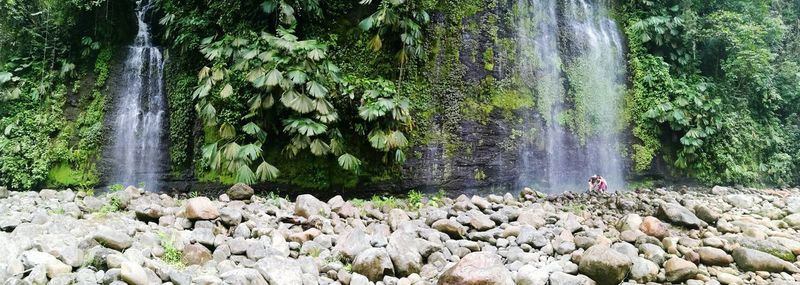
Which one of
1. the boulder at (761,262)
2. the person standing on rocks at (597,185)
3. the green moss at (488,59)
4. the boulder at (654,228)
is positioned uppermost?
the green moss at (488,59)

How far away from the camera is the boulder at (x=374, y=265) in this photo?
12.3ft

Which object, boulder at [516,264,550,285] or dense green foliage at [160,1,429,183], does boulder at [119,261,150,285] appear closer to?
boulder at [516,264,550,285]

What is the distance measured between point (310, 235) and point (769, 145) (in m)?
11.9

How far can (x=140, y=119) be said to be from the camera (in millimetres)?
8992

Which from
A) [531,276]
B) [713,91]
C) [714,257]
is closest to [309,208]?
[531,276]

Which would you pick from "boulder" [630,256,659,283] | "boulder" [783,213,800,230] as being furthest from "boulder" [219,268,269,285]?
"boulder" [783,213,800,230]

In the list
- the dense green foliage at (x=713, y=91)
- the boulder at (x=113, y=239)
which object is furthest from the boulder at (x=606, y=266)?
the dense green foliage at (x=713, y=91)

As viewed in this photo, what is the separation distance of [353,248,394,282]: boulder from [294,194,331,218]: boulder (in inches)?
57.3

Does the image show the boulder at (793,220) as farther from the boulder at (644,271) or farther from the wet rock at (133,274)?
the wet rock at (133,274)

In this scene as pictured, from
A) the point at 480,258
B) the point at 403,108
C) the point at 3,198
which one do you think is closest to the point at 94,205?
the point at 3,198

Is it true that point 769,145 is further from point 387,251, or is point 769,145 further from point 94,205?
point 94,205

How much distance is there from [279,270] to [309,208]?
1.85m

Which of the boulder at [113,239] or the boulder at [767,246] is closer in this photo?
the boulder at [113,239]

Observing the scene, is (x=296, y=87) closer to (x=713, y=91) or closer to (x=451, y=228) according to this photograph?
(x=451, y=228)
